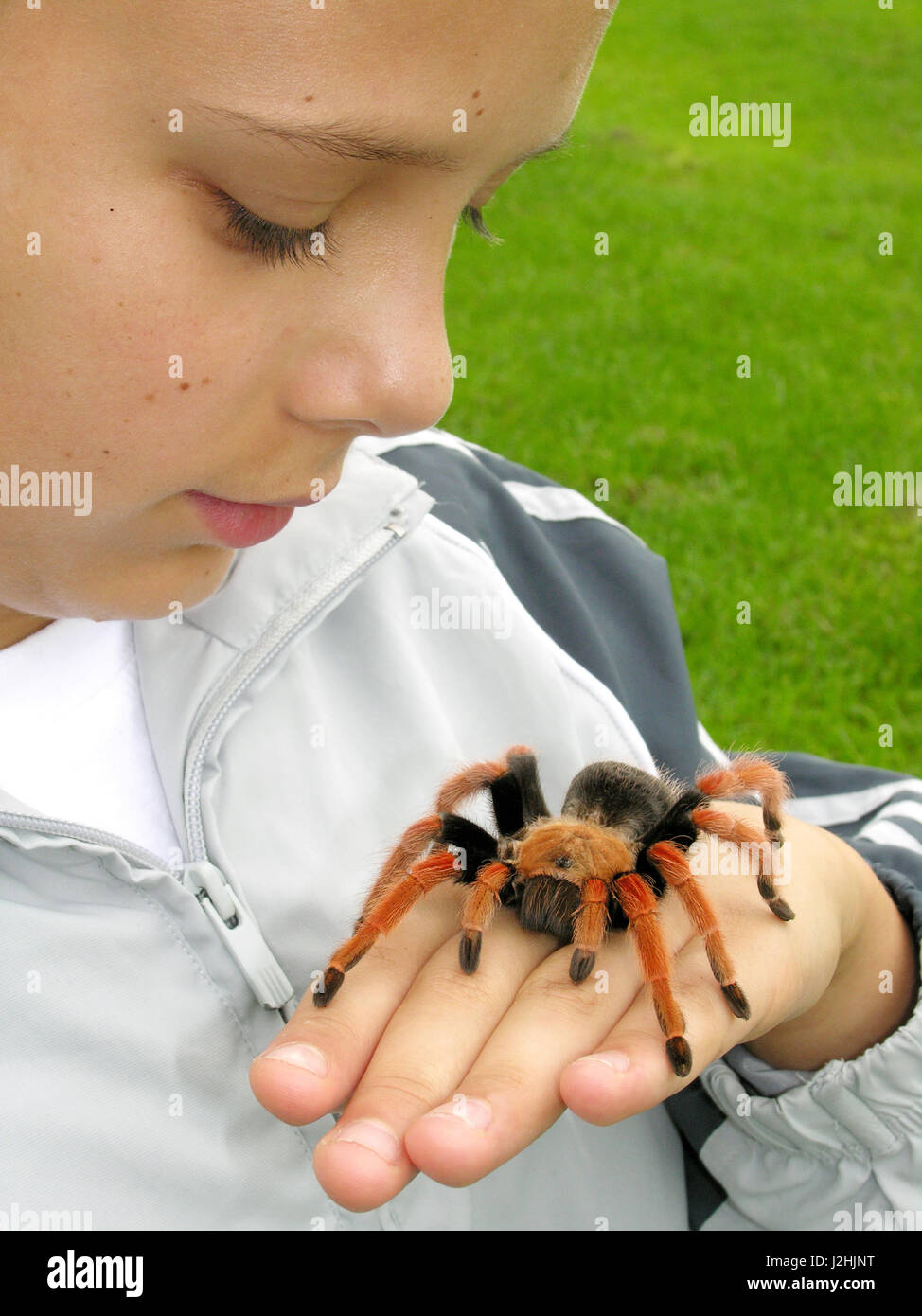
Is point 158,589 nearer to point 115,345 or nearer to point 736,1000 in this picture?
point 115,345

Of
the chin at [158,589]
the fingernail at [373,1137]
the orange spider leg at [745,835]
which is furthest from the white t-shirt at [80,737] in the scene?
the orange spider leg at [745,835]

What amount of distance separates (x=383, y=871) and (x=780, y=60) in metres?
11.6

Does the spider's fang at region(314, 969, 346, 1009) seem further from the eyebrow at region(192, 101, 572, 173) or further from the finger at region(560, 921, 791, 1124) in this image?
the eyebrow at region(192, 101, 572, 173)

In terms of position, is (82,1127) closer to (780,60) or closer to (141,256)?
(141,256)

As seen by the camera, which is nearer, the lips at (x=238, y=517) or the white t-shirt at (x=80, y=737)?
the lips at (x=238, y=517)

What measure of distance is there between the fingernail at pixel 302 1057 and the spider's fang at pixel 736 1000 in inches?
19.2

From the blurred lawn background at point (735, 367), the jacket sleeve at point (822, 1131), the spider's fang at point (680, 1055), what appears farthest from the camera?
the blurred lawn background at point (735, 367)

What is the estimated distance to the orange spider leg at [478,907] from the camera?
1.27m

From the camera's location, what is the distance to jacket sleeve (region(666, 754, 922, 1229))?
1.54 m

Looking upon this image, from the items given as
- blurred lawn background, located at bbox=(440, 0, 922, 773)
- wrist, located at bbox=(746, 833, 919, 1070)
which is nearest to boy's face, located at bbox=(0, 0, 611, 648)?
wrist, located at bbox=(746, 833, 919, 1070)

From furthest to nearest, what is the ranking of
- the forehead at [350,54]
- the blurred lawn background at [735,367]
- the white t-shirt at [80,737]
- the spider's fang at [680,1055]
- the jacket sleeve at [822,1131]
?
the blurred lawn background at [735,367] → the jacket sleeve at [822,1131] → the white t-shirt at [80,737] → the spider's fang at [680,1055] → the forehead at [350,54]

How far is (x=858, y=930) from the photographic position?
1631 millimetres

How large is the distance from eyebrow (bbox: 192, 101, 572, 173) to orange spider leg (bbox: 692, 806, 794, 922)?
0.92 metres

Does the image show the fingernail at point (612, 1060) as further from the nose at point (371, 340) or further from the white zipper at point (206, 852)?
the nose at point (371, 340)
